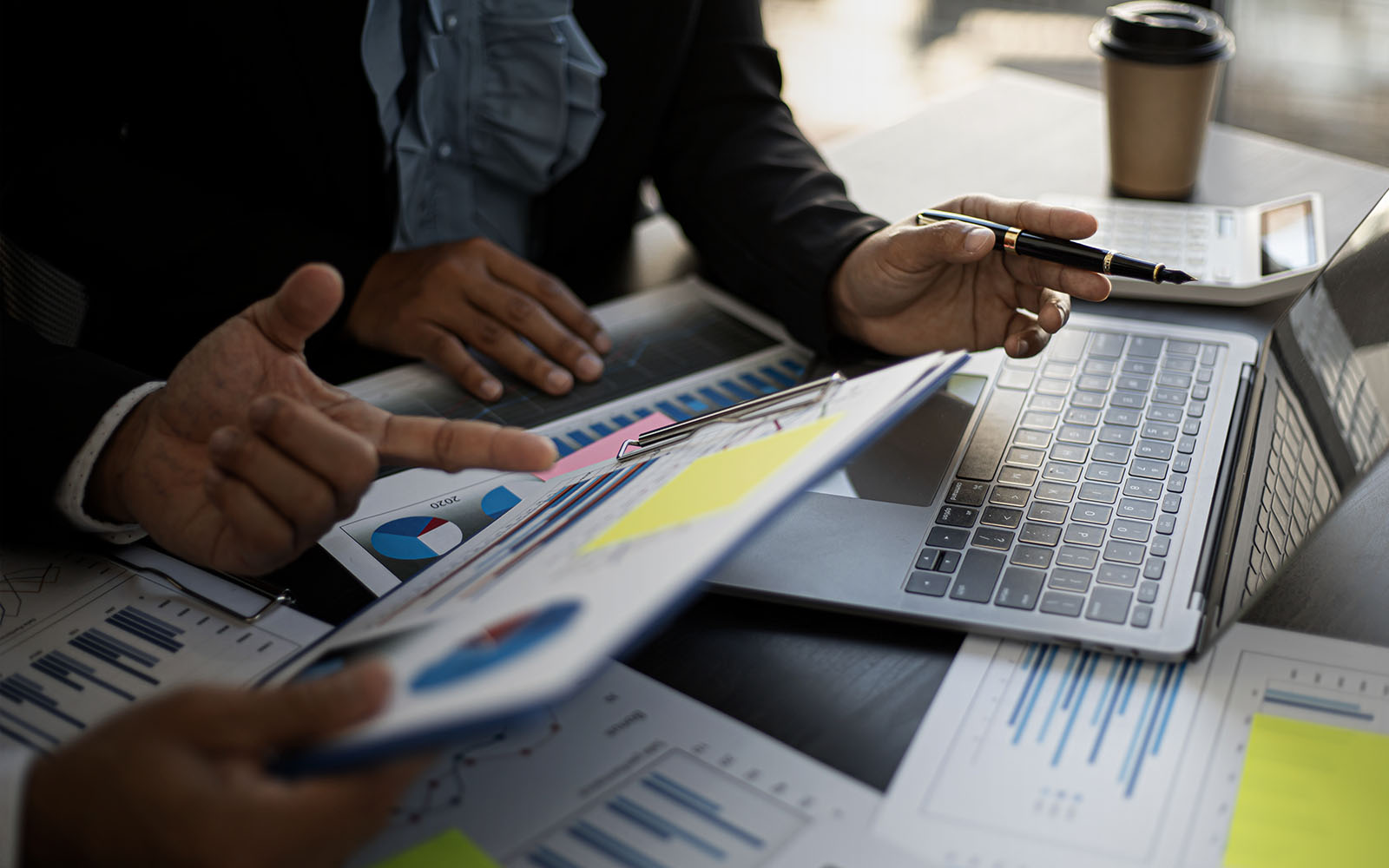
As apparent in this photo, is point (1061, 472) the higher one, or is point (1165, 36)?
point (1165, 36)

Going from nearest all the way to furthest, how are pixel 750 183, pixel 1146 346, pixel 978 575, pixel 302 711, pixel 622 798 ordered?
pixel 302 711
pixel 622 798
pixel 978 575
pixel 1146 346
pixel 750 183

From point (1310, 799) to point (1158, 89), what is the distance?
2.73 feet

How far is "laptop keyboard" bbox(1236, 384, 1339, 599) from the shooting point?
0.61 metres

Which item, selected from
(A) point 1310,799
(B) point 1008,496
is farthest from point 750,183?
(A) point 1310,799

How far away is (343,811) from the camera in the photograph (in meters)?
0.44

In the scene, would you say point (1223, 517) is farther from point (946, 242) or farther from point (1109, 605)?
point (946, 242)

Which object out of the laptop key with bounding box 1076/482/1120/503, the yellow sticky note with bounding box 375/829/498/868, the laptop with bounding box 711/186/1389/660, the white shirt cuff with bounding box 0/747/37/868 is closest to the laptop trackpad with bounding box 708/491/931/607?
the laptop with bounding box 711/186/1389/660

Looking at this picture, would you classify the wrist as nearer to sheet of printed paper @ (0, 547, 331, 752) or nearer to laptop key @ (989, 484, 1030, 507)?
sheet of printed paper @ (0, 547, 331, 752)

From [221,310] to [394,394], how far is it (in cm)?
18

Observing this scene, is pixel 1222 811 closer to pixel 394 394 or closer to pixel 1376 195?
pixel 394 394

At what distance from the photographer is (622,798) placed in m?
0.54

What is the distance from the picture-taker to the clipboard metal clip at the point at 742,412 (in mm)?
612

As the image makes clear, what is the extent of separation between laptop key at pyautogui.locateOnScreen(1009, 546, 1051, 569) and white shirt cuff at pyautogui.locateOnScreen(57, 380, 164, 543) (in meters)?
0.56

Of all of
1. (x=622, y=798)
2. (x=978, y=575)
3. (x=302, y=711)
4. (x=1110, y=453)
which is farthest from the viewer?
(x=1110, y=453)
